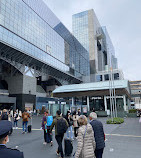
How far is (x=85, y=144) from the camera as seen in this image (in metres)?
3.87

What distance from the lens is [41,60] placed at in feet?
149

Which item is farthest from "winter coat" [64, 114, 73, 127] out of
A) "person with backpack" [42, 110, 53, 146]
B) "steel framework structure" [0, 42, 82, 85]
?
"steel framework structure" [0, 42, 82, 85]

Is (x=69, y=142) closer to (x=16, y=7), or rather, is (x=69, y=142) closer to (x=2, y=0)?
(x=2, y=0)

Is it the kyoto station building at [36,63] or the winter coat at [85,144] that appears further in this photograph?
the kyoto station building at [36,63]

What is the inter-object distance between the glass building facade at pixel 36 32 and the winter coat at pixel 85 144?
3339 cm

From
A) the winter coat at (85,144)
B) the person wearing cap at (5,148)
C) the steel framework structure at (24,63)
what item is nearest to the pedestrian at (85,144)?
the winter coat at (85,144)

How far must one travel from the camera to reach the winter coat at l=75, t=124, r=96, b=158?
12.4 ft

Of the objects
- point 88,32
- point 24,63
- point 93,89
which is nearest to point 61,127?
point 93,89

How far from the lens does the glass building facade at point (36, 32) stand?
3695 centimetres

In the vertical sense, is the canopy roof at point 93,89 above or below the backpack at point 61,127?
above

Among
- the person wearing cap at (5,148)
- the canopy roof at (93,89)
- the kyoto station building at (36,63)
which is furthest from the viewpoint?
the kyoto station building at (36,63)

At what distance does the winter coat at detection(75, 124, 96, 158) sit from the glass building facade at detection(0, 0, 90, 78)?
33.4 m

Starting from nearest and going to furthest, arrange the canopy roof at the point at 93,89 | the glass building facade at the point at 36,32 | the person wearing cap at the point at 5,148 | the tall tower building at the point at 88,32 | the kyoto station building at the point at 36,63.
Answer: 1. the person wearing cap at the point at 5,148
2. the canopy roof at the point at 93,89
3. the kyoto station building at the point at 36,63
4. the glass building facade at the point at 36,32
5. the tall tower building at the point at 88,32

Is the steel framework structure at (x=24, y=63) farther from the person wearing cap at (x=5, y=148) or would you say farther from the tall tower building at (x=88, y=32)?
the tall tower building at (x=88, y=32)
